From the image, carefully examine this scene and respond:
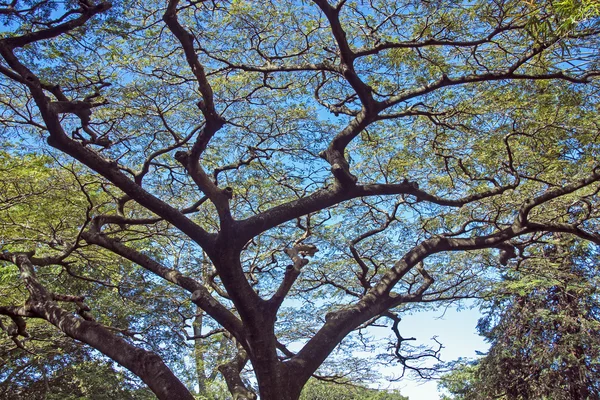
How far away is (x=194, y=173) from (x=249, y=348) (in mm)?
1812

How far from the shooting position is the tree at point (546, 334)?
8094 mm

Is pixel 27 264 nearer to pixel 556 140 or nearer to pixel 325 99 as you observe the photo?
pixel 325 99

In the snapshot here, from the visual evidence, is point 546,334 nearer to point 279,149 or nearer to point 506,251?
point 506,251

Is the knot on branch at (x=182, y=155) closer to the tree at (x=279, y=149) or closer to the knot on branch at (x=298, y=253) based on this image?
the tree at (x=279, y=149)

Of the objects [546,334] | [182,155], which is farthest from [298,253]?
[546,334]

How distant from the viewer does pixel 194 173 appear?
192 inches

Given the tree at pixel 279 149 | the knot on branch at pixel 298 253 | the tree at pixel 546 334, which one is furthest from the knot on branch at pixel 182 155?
the tree at pixel 546 334

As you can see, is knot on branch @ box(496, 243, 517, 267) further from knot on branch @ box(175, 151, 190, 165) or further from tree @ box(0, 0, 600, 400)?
knot on branch @ box(175, 151, 190, 165)

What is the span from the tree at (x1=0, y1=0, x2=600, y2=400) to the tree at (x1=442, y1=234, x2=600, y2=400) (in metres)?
1.20

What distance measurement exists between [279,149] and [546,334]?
20.5 ft

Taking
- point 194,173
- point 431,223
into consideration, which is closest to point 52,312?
point 194,173

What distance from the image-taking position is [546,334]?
8883 millimetres

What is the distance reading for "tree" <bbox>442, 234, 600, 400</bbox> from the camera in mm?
8094

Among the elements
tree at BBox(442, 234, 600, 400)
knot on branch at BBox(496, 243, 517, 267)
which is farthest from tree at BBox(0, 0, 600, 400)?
tree at BBox(442, 234, 600, 400)
